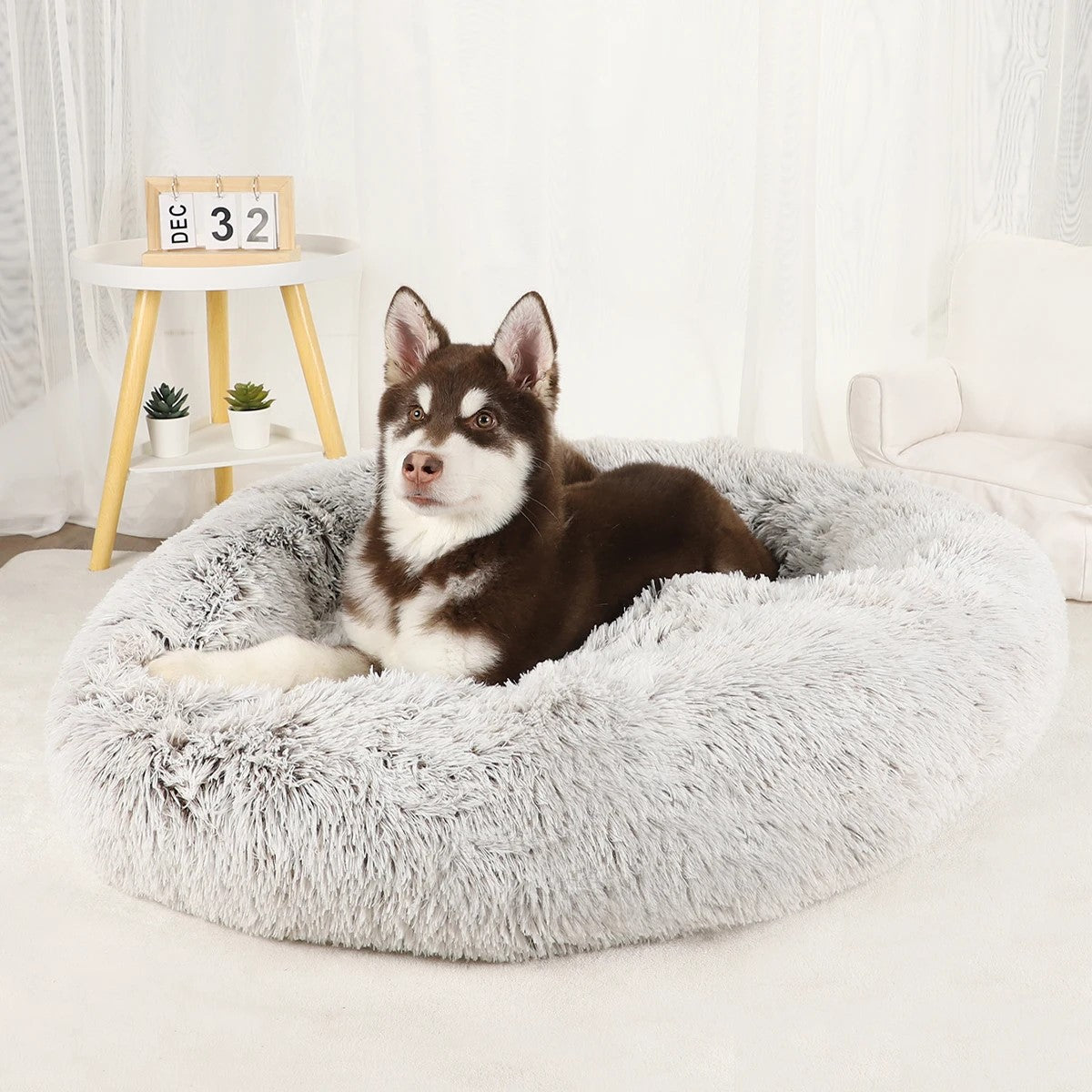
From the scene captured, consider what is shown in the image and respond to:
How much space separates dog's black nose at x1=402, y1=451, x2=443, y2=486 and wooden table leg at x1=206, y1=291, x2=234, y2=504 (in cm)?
183

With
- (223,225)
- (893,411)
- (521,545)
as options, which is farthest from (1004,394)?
(223,225)

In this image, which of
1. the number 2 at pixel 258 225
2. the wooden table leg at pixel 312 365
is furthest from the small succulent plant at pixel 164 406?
the number 2 at pixel 258 225

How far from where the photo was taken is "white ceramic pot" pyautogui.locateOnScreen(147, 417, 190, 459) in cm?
326

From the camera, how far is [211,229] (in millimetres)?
3207

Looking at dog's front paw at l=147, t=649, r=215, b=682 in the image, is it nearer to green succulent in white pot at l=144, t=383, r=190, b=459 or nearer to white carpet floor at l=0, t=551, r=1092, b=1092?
white carpet floor at l=0, t=551, r=1092, b=1092

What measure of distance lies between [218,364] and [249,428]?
12.8 inches

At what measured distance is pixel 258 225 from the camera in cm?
324

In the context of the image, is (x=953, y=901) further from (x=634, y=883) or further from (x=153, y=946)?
(x=153, y=946)

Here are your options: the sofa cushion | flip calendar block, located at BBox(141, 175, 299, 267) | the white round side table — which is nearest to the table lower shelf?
the white round side table

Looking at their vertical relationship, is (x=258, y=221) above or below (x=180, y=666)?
above

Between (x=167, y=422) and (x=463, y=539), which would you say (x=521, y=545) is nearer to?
(x=463, y=539)

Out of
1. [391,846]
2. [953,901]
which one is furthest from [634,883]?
[953,901]

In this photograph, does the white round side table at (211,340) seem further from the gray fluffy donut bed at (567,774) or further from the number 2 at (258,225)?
the gray fluffy donut bed at (567,774)

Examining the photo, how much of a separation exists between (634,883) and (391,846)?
1.02 feet
